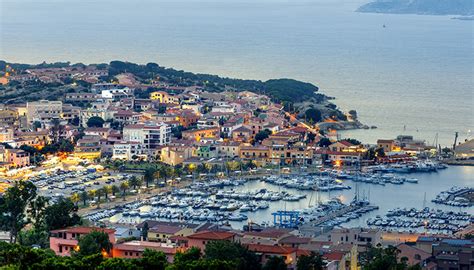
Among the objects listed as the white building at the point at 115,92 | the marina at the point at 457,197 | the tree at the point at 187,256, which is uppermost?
the white building at the point at 115,92

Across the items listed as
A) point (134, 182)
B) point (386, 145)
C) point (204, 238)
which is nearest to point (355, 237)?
point (204, 238)

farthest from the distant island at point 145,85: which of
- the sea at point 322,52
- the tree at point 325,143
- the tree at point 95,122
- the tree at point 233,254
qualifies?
the tree at point 233,254

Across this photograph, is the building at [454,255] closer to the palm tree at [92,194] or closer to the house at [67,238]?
the house at [67,238]

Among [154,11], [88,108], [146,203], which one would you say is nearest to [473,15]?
[154,11]

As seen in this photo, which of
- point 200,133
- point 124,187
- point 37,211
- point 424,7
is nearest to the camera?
point 37,211

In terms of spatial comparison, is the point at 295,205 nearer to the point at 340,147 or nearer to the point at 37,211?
the point at 340,147
